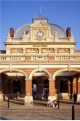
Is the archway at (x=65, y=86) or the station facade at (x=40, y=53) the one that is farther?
the archway at (x=65, y=86)

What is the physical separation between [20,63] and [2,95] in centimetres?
651

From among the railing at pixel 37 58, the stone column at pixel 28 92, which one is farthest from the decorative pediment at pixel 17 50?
the stone column at pixel 28 92

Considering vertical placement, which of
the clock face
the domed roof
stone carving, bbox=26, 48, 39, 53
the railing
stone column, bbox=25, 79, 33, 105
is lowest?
stone column, bbox=25, 79, 33, 105

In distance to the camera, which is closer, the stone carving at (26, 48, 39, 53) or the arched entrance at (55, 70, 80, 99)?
the arched entrance at (55, 70, 80, 99)

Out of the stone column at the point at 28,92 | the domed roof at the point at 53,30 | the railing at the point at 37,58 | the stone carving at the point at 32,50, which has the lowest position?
the stone column at the point at 28,92

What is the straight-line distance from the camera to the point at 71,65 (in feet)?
99.2

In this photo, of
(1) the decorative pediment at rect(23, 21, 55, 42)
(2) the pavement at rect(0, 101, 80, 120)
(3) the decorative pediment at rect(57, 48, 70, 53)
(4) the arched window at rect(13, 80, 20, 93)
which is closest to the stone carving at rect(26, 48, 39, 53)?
(1) the decorative pediment at rect(23, 21, 55, 42)

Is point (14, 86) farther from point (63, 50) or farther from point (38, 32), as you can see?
point (63, 50)

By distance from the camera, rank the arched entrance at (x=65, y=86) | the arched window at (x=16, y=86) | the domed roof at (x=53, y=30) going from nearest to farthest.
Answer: the arched entrance at (x=65, y=86) → the arched window at (x=16, y=86) → the domed roof at (x=53, y=30)

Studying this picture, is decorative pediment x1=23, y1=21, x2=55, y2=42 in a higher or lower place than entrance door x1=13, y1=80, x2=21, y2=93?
higher

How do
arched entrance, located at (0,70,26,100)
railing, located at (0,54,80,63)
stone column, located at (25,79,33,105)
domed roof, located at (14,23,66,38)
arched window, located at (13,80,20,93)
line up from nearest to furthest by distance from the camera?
stone column, located at (25,79,33,105) < railing, located at (0,54,80,63) < arched entrance, located at (0,70,26,100) < arched window, located at (13,80,20,93) < domed roof, located at (14,23,66,38)

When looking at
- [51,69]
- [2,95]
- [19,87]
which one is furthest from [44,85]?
[51,69]

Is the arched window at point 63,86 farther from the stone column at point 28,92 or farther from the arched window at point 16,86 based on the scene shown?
the stone column at point 28,92

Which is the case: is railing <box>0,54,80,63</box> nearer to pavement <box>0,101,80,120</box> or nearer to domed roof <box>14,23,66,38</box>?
pavement <box>0,101,80,120</box>
